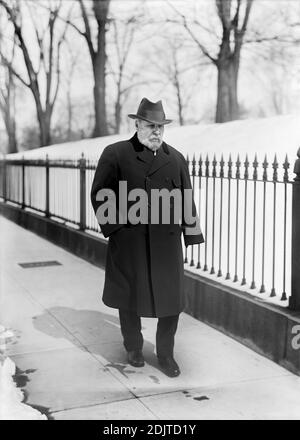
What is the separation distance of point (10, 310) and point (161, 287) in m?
2.73

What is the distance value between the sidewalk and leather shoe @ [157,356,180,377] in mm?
46

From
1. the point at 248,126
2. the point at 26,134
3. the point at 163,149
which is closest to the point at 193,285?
the point at 163,149

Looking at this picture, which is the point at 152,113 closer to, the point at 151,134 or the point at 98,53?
the point at 151,134

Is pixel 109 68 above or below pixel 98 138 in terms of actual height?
above

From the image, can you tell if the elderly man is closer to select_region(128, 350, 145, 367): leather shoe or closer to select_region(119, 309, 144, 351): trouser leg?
select_region(119, 309, 144, 351): trouser leg

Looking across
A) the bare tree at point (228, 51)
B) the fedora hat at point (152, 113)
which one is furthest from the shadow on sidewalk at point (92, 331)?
the bare tree at point (228, 51)

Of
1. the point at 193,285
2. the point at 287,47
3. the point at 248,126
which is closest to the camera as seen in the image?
the point at 193,285

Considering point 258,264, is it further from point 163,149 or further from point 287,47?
point 287,47

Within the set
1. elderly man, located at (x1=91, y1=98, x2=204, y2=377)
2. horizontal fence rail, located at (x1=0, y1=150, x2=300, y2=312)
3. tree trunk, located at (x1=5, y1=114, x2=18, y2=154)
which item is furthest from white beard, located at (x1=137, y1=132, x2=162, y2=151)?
tree trunk, located at (x1=5, y1=114, x2=18, y2=154)

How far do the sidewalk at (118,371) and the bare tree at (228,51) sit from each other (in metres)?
13.5

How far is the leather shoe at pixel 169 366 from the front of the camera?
489 centimetres

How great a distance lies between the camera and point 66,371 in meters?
5.02

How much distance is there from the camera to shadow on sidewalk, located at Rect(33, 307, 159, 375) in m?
5.42

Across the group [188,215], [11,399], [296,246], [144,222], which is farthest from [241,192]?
[11,399]
